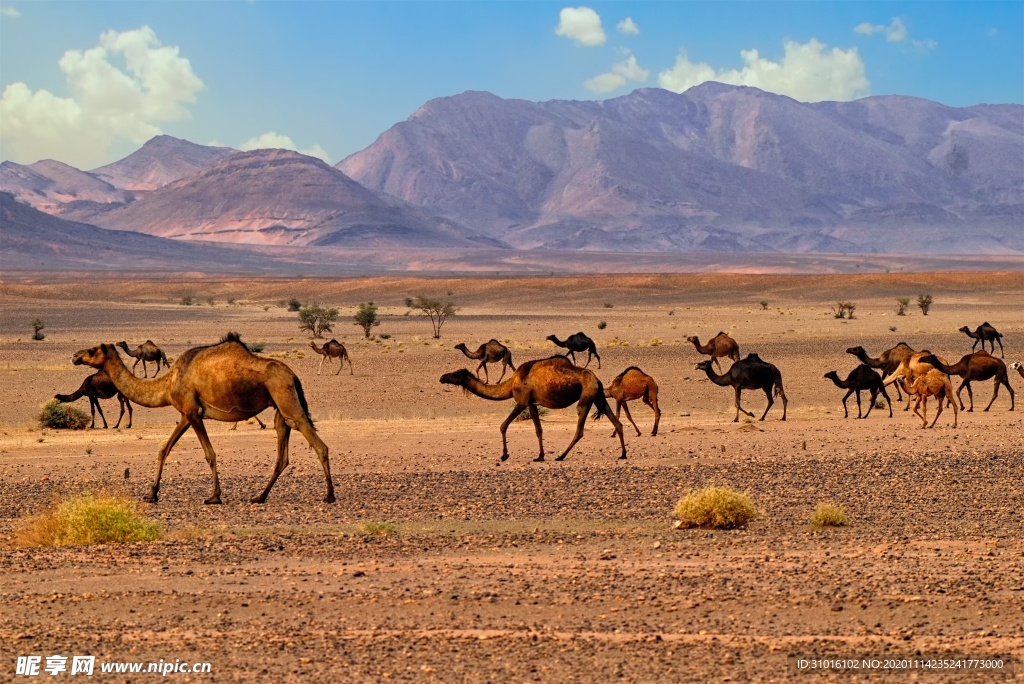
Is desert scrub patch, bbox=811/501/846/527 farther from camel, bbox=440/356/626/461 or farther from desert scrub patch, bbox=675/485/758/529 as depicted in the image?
camel, bbox=440/356/626/461

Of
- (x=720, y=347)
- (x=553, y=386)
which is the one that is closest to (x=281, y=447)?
(x=553, y=386)

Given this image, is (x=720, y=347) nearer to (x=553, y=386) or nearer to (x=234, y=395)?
(x=553, y=386)

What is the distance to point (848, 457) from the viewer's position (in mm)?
17812

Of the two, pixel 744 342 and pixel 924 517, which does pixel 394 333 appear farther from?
pixel 924 517

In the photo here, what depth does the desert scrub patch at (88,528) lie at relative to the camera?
39.4 feet

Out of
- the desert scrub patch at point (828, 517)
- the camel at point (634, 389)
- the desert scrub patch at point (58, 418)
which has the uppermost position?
the camel at point (634, 389)

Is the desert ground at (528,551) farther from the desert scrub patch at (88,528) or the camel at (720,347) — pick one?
the camel at (720,347)

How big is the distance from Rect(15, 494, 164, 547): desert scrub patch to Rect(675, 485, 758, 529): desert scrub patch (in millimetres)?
4626

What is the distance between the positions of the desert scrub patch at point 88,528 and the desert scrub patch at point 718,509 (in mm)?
4626

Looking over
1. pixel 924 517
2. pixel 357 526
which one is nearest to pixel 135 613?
pixel 357 526

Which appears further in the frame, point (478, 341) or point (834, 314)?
point (834, 314)

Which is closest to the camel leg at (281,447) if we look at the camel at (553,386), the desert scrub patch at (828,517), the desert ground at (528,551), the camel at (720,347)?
the desert ground at (528,551)

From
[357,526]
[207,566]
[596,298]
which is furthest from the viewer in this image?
[596,298]

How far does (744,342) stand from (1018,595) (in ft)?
118
